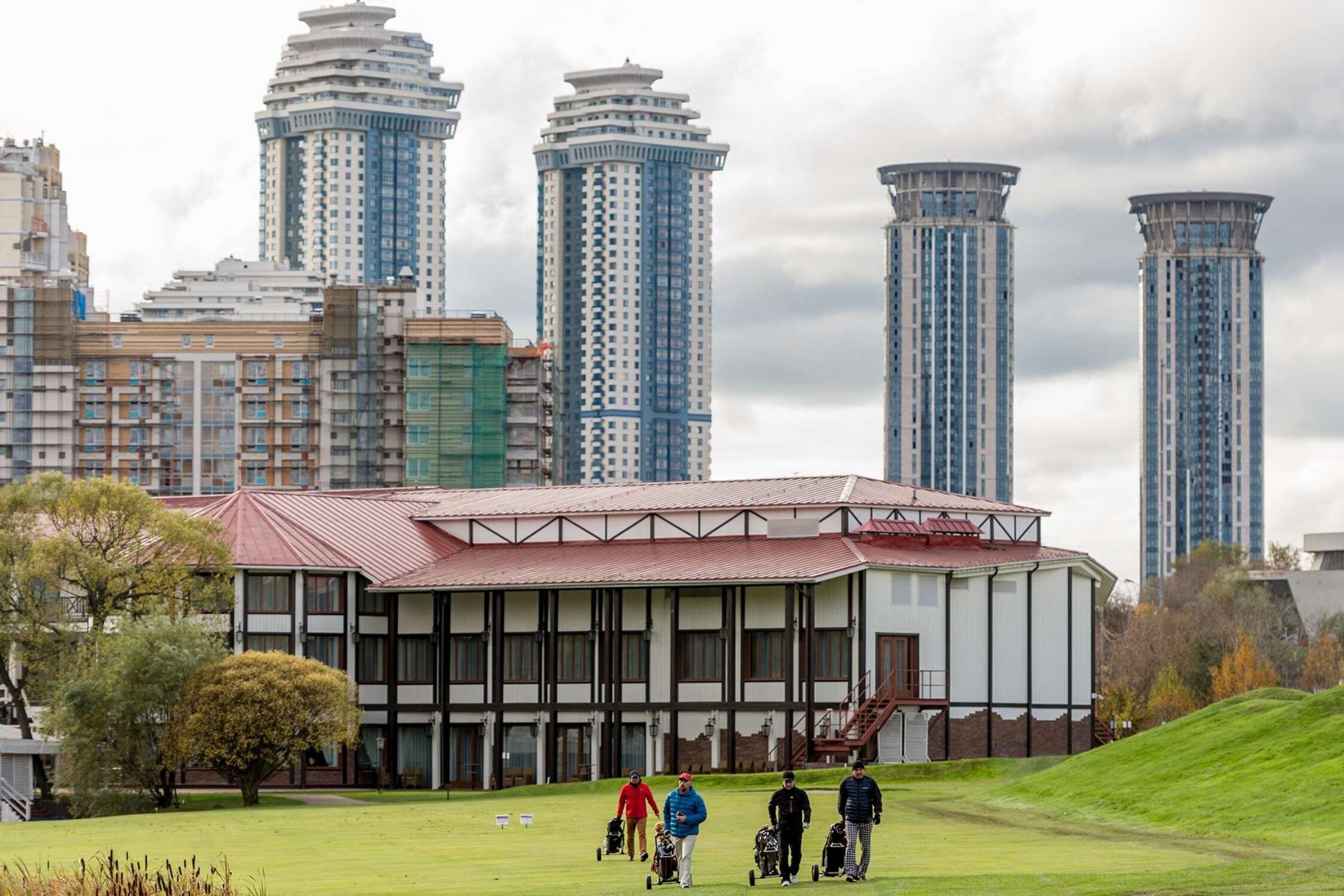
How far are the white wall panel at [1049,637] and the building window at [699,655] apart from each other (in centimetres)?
1082

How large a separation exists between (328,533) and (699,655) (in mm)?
15474

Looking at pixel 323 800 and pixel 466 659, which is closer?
pixel 323 800

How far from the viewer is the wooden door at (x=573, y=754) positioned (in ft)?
252

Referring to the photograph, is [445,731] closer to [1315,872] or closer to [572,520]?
[572,520]

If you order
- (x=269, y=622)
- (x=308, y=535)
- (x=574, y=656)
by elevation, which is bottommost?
(x=574, y=656)

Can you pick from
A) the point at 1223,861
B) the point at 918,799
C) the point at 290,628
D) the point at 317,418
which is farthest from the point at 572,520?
the point at 317,418

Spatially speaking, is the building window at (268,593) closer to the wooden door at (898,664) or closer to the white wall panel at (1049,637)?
the wooden door at (898,664)

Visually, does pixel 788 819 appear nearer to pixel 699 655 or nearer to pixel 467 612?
pixel 699 655

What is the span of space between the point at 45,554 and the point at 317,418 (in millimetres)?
123762

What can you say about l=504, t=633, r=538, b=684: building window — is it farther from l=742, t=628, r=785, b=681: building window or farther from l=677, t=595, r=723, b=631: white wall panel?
l=742, t=628, r=785, b=681: building window

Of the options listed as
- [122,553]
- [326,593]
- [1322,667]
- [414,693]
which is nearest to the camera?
[122,553]

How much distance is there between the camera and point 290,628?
257ft

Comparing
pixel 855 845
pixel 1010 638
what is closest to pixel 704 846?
pixel 855 845

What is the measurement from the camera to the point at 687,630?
2972 inches
